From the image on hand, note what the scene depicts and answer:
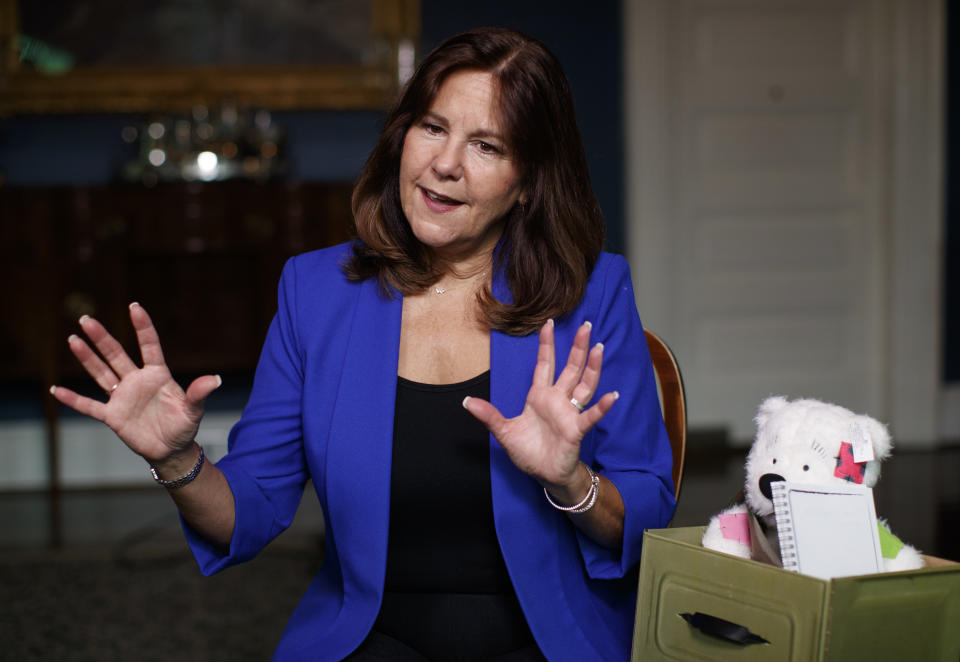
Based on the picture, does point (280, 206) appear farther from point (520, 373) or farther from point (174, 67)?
point (520, 373)

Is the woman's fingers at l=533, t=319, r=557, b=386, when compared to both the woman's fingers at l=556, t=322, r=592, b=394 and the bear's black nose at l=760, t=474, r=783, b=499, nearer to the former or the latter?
the woman's fingers at l=556, t=322, r=592, b=394

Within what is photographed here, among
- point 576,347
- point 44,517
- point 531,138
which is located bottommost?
point 44,517

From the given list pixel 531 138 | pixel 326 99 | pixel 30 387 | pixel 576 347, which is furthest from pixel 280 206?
pixel 576 347

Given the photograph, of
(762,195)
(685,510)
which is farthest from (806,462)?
(762,195)

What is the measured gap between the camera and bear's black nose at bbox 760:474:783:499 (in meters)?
1.07

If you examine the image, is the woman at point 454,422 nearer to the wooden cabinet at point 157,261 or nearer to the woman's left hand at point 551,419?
the woman's left hand at point 551,419

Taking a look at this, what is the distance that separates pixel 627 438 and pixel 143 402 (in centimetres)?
59

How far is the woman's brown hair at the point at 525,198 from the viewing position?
1302 mm

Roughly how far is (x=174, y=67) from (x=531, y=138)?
345 centimetres

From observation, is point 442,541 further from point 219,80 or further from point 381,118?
point 219,80

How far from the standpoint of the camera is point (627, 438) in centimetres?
126

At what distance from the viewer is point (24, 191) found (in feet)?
12.4

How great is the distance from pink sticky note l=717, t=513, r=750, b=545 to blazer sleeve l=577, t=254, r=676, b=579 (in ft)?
0.38

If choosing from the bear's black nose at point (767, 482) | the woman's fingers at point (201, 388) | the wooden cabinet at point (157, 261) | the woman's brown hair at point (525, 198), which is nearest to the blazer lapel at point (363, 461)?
the woman's brown hair at point (525, 198)
